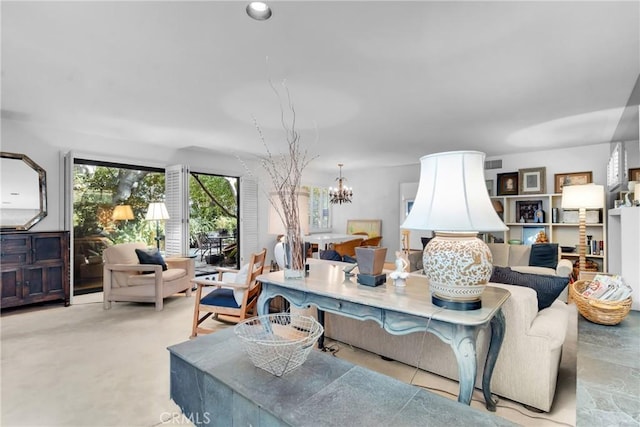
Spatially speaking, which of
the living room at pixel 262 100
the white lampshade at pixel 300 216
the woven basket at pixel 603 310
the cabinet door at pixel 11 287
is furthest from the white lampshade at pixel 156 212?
the woven basket at pixel 603 310

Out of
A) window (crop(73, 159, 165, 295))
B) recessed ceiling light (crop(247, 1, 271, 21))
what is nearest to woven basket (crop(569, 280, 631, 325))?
recessed ceiling light (crop(247, 1, 271, 21))

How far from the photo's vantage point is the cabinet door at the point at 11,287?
3.56 metres

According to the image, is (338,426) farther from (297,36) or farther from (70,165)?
(70,165)

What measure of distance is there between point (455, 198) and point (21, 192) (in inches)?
198

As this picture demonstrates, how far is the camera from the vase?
219cm

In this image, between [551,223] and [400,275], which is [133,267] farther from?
[551,223]

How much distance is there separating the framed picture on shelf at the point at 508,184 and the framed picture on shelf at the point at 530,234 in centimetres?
69

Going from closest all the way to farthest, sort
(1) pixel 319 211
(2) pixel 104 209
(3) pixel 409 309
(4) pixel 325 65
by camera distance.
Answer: (3) pixel 409 309 < (4) pixel 325 65 < (2) pixel 104 209 < (1) pixel 319 211

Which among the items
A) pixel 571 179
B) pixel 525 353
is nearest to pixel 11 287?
pixel 525 353

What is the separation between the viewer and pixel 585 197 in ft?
14.1

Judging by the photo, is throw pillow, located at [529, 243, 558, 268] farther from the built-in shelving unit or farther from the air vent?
the air vent

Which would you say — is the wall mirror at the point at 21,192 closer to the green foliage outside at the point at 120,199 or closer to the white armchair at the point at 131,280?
the green foliage outside at the point at 120,199

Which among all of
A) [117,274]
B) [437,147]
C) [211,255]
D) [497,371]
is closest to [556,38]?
[497,371]

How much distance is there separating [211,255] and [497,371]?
5853 mm
